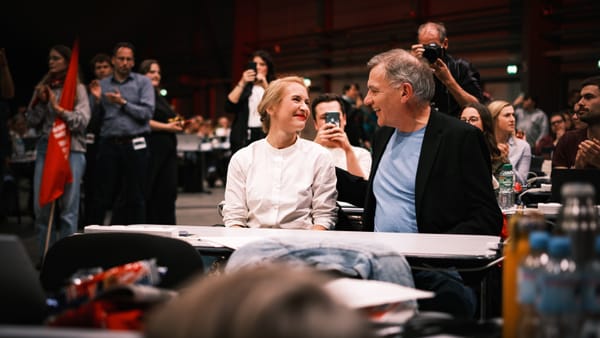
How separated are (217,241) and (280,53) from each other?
15.4 metres

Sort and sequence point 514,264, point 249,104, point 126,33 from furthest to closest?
point 126,33 < point 249,104 < point 514,264

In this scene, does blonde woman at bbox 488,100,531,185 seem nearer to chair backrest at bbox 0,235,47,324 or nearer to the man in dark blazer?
the man in dark blazer

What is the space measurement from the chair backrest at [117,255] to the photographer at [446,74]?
9.38 feet

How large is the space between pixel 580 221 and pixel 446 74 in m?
3.45

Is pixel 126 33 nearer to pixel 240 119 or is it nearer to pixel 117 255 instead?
pixel 240 119

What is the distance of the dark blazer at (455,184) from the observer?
9.71ft

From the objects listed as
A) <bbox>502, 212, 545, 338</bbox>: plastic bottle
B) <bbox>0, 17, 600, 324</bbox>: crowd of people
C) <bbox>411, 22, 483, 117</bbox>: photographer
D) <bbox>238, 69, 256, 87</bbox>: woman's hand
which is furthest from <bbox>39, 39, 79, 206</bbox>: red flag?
<bbox>502, 212, 545, 338</bbox>: plastic bottle

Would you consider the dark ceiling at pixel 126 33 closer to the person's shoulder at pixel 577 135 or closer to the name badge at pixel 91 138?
the name badge at pixel 91 138

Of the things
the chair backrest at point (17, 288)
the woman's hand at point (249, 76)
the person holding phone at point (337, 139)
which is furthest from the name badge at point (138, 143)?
the chair backrest at point (17, 288)

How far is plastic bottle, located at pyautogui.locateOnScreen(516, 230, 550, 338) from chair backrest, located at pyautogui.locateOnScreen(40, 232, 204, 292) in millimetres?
835

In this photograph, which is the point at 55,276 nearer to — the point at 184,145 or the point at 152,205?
the point at 152,205

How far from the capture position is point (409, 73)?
3178mm

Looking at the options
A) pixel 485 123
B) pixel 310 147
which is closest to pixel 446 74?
pixel 485 123

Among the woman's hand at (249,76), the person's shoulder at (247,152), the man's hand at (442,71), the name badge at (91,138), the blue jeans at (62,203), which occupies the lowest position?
the blue jeans at (62,203)
